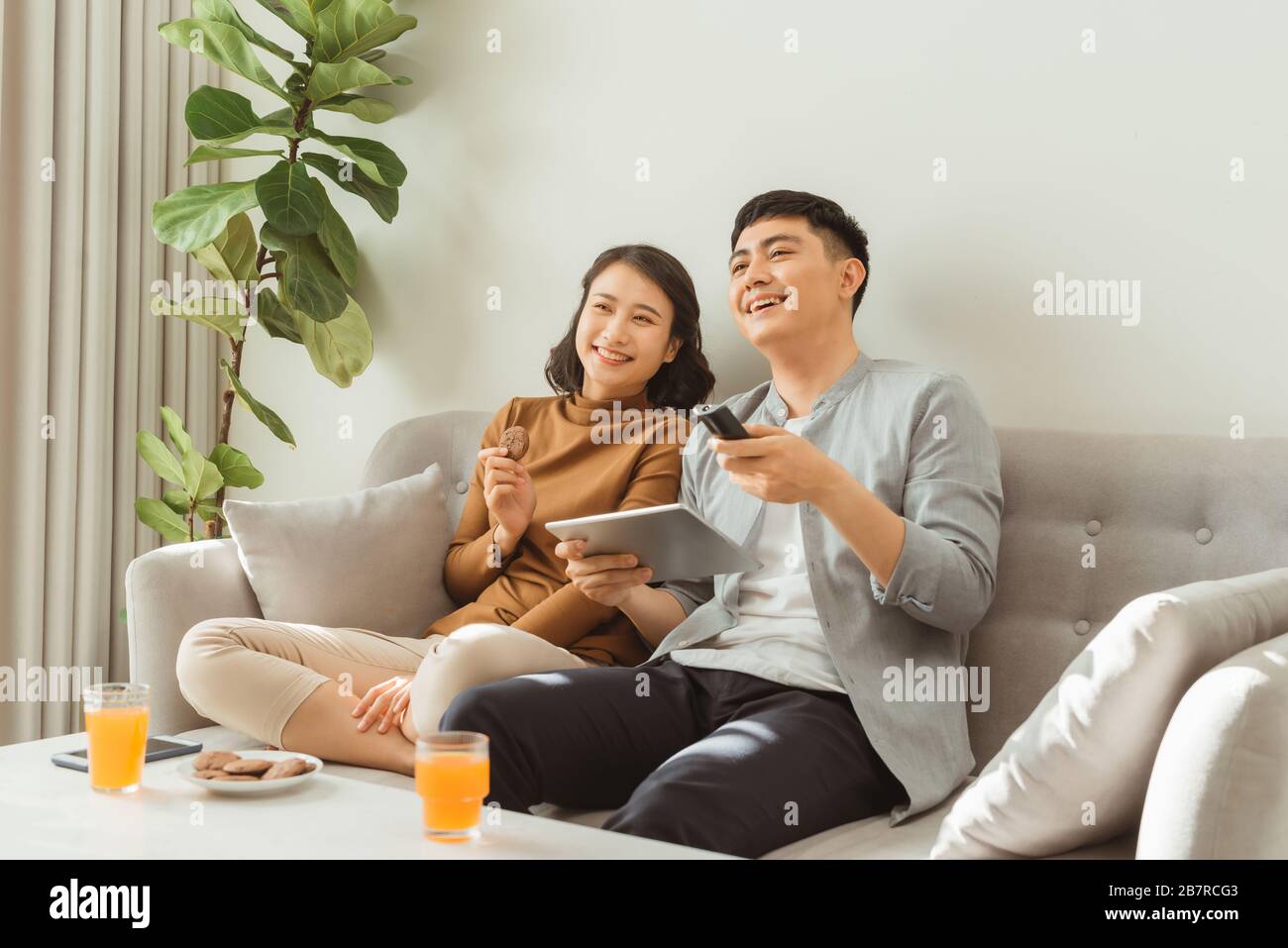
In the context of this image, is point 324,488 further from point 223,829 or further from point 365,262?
point 223,829

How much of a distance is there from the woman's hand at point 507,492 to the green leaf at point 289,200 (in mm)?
853

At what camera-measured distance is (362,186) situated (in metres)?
2.74

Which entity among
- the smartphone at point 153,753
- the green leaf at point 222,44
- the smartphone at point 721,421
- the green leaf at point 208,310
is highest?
the green leaf at point 222,44

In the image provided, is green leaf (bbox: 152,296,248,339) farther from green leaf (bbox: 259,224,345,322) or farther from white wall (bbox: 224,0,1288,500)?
white wall (bbox: 224,0,1288,500)

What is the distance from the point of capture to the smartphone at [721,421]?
4.59 feet

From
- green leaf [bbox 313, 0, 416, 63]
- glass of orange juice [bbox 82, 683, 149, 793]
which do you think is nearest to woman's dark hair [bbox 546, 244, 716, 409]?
green leaf [bbox 313, 0, 416, 63]

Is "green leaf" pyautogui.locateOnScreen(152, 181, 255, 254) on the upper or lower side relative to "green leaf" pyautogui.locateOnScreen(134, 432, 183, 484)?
upper

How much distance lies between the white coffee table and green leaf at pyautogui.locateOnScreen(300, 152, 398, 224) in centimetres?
170

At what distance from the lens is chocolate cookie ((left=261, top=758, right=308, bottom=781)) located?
1.24 metres

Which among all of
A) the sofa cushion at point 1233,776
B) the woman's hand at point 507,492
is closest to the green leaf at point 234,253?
the woman's hand at point 507,492

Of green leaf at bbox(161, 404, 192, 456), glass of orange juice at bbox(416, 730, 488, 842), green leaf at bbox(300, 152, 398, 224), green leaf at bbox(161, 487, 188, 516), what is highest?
green leaf at bbox(300, 152, 398, 224)

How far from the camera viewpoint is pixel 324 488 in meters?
3.07

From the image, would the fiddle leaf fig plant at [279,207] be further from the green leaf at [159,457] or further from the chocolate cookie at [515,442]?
the chocolate cookie at [515,442]

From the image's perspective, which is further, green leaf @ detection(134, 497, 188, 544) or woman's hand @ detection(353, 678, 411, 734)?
green leaf @ detection(134, 497, 188, 544)
